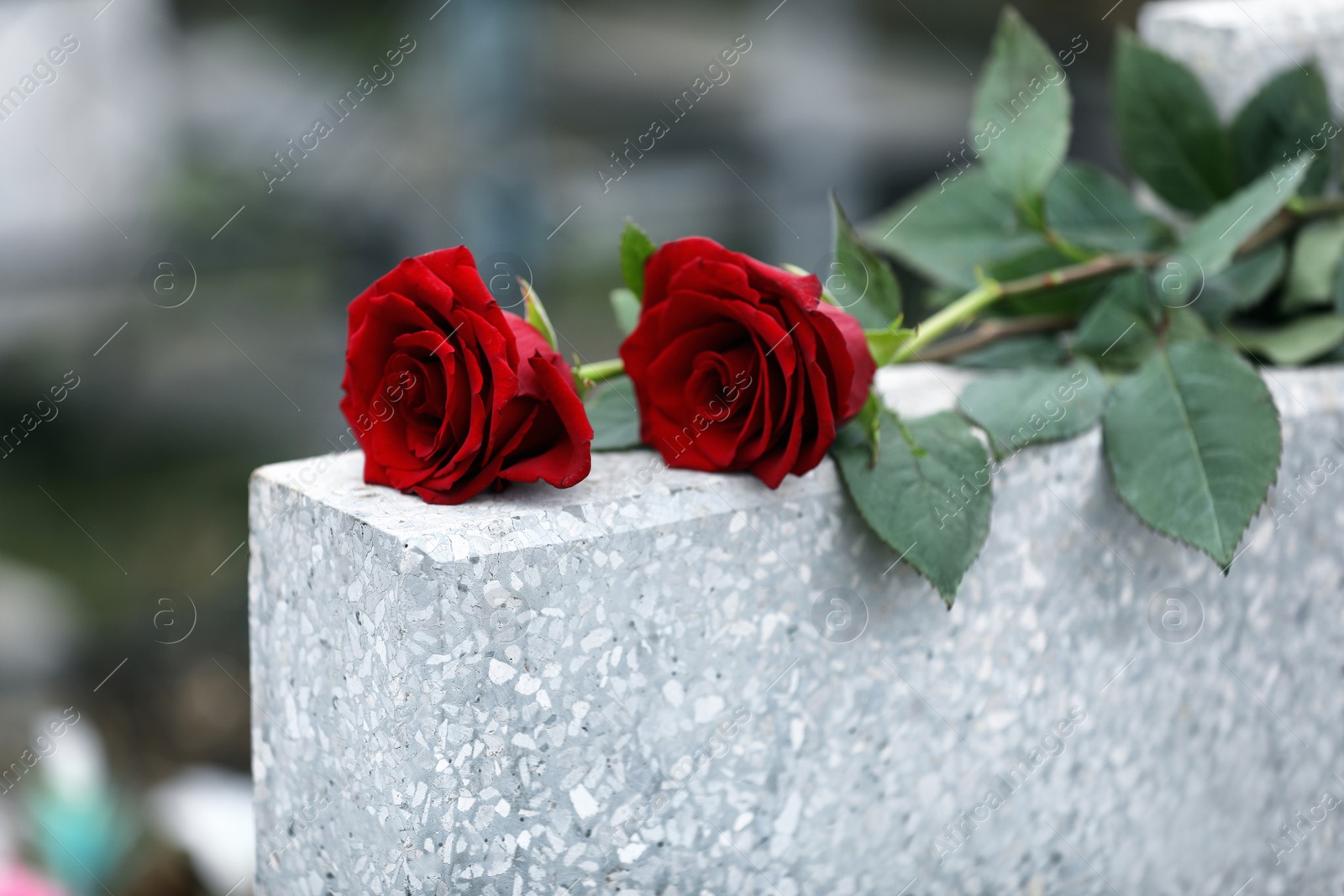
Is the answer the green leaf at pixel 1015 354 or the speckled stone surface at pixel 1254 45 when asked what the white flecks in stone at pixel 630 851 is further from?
the speckled stone surface at pixel 1254 45

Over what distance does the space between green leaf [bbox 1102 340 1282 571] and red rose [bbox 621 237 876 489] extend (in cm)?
12

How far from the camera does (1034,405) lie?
427 mm

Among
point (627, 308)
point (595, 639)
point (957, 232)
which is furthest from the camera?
point (957, 232)

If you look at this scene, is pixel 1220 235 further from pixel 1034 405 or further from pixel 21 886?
pixel 21 886

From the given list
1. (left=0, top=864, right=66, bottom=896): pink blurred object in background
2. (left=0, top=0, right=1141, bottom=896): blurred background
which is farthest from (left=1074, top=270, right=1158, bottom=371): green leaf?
(left=0, top=0, right=1141, bottom=896): blurred background

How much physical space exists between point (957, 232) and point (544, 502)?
29cm

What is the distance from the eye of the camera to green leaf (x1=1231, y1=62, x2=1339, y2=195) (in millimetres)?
532

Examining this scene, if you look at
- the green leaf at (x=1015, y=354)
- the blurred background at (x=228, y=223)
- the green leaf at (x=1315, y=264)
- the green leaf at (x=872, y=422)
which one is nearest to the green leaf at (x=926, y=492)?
the green leaf at (x=872, y=422)

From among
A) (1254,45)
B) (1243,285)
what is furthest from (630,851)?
(1254,45)

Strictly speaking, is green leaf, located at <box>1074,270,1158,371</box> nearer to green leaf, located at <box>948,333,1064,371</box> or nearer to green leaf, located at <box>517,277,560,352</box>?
green leaf, located at <box>948,333,1064,371</box>

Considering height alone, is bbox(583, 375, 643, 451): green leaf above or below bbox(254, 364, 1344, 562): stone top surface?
below

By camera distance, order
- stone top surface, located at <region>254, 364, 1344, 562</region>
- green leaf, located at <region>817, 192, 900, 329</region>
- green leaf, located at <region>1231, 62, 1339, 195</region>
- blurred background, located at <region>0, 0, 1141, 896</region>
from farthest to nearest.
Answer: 1. blurred background, located at <region>0, 0, 1141, 896</region>
2. green leaf, located at <region>1231, 62, 1339, 195</region>
3. green leaf, located at <region>817, 192, 900, 329</region>
4. stone top surface, located at <region>254, 364, 1344, 562</region>

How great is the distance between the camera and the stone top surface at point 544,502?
0.32 metres

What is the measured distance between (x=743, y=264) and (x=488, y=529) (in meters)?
0.11
